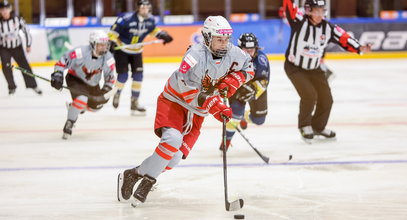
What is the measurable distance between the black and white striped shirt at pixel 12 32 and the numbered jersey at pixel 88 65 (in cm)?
327

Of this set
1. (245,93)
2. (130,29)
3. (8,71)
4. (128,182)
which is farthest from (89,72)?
(8,71)

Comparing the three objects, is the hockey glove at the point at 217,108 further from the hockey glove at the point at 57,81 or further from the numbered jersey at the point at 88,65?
the numbered jersey at the point at 88,65

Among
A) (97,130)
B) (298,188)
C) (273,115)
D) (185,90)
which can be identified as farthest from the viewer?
(273,115)

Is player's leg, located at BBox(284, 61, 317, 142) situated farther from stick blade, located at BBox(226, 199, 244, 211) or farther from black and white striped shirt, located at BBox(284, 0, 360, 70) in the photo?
stick blade, located at BBox(226, 199, 244, 211)

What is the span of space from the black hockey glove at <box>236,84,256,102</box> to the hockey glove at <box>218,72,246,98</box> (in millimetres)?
1373

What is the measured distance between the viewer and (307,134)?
6.15 metres

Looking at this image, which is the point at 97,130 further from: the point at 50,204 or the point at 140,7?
the point at 50,204

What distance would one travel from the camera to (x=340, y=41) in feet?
20.1

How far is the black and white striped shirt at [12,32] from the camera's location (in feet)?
31.7

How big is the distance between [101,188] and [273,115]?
349 centimetres

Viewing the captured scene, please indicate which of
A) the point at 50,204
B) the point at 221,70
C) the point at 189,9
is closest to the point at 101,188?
the point at 50,204

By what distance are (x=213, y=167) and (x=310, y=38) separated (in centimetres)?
155

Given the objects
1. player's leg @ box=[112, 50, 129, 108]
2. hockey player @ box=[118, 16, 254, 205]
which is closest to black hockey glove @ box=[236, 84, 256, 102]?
hockey player @ box=[118, 16, 254, 205]

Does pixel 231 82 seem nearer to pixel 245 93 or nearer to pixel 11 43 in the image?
pixel 245 93
